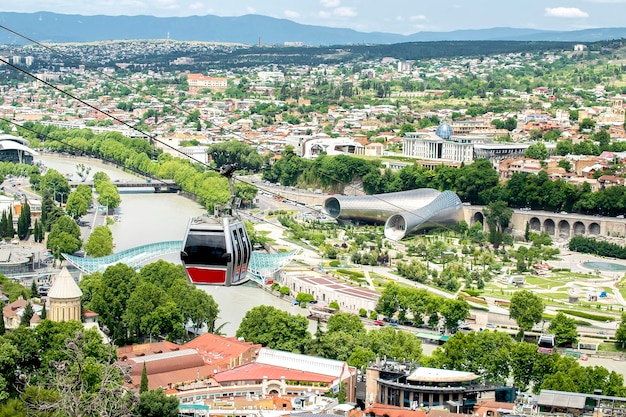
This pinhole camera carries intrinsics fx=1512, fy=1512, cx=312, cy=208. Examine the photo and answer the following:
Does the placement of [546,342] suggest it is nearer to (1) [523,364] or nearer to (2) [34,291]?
(1) [523,364]

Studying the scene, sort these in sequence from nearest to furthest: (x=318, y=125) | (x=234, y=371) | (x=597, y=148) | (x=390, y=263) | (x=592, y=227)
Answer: (x=234, y=371) → (x=390, y=263) → (x=592, y=227) → (x=597, y=148) → (x=318, y=125)

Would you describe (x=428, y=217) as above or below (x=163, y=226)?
above

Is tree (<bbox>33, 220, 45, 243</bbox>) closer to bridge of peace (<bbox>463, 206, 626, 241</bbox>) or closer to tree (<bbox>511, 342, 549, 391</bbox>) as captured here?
bridge of peace (<bbox>463, 206, 626, 241</bbox>)

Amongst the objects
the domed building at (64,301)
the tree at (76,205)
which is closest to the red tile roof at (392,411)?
the domed building at (64,301)

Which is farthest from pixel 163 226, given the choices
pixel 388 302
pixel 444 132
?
pixel 444 132

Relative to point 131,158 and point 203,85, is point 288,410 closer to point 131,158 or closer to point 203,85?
point 131,158

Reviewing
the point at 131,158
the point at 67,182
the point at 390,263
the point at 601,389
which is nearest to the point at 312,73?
the point at 131,158

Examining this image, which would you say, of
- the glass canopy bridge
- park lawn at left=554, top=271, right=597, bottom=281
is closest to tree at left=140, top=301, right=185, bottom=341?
the glass canopy bridge
